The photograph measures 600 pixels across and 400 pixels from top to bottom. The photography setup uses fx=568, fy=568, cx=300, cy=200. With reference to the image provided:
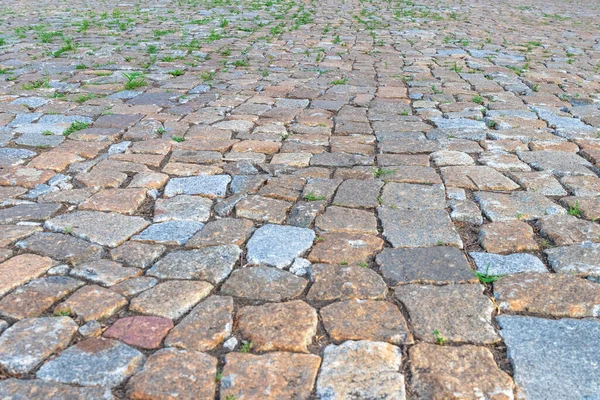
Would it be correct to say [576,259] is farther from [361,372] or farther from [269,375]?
[269,375]

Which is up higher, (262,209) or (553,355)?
(553,355)

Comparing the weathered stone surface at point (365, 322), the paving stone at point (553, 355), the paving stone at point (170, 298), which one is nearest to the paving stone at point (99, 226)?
the paving stone at point (170, 298)

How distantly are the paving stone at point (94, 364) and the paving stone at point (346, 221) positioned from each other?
47.1 inches

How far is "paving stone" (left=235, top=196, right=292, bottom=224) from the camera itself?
293 centimetres

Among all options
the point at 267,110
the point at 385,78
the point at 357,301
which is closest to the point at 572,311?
the point at 357,301

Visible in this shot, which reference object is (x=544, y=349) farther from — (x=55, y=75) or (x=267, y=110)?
(x=55, y=75)

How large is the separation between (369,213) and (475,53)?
17.2ft

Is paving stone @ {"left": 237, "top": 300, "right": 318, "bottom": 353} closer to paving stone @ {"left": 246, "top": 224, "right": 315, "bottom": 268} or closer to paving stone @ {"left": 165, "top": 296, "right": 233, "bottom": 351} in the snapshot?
paving stone @ {"left": 165, "top": 296, "right": 233, "bottom": 351}

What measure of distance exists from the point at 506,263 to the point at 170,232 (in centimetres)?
157

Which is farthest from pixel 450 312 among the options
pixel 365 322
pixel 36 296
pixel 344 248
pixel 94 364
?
pixel 36 296

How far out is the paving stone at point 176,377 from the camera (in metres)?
1.76

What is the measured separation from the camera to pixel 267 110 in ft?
15.8

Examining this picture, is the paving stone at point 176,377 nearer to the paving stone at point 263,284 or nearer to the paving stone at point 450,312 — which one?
the paving stone at point 263,284

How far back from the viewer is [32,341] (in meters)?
1.95
